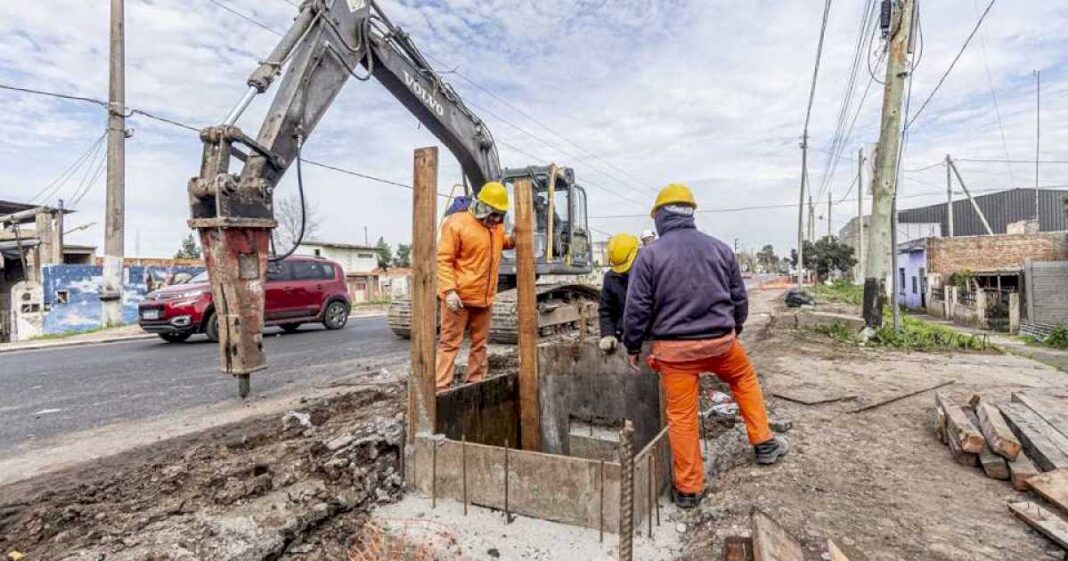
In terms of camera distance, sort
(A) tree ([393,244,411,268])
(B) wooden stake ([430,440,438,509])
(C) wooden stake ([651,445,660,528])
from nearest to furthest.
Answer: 1. (C) wooden stake ([651,445,660,528])
2. (B) wooden stake ([430,440,438,509])
3. (A) tree ([393,244,411,268])

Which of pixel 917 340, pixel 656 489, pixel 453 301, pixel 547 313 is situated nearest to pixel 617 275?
pixel 453 301

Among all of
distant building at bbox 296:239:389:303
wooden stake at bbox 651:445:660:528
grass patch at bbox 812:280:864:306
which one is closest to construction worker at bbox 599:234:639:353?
wooden stake at bbox 651:445:660:528

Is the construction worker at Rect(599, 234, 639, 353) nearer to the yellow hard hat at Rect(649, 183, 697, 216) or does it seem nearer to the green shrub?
the yellow hard hat at Rect(649, 183, 697, 216)

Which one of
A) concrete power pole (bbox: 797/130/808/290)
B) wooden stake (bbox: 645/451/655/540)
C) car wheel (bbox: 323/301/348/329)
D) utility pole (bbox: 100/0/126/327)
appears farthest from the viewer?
→ concrete power pole (bbox: 797/130/808/290)

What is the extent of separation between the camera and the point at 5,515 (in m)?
2.83

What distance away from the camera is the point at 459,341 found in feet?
14.8

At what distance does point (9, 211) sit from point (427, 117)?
1004 inches

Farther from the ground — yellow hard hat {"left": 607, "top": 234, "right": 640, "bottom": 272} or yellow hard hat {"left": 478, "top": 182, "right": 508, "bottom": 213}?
yellow hard hat {"left": 478, "top": 182, "right": 508, "bottom": 213}

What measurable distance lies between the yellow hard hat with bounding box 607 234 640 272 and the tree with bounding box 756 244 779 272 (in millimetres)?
108673

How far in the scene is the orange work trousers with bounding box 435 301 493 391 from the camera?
14.4ft

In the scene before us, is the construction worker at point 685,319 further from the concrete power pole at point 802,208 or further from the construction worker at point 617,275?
the concrete power pole at point 802,208

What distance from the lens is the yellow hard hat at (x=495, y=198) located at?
453 centimetres

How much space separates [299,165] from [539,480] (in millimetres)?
3791

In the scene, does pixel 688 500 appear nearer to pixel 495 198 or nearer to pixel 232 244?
pixel 495 198
